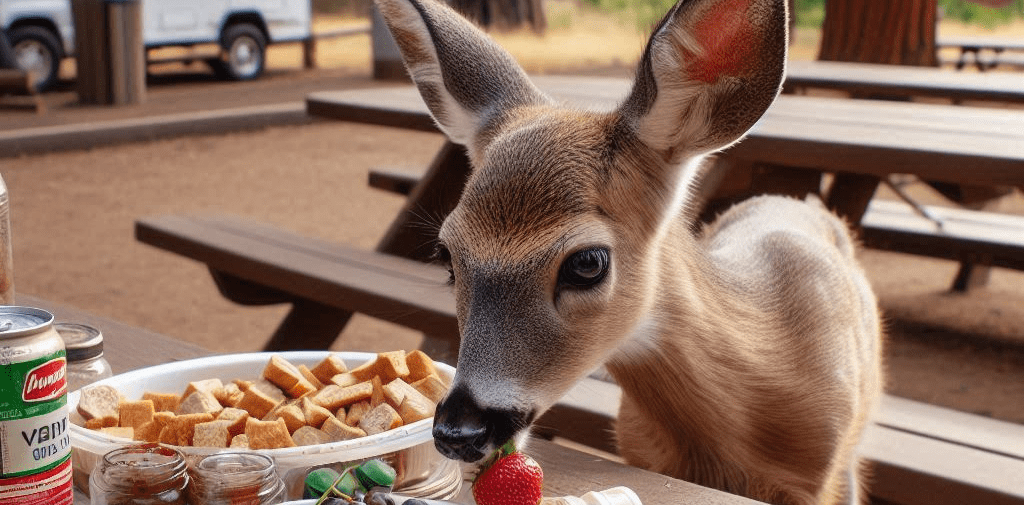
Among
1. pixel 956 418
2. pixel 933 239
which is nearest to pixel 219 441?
pixel 956 418

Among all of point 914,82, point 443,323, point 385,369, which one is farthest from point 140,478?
point 914,82

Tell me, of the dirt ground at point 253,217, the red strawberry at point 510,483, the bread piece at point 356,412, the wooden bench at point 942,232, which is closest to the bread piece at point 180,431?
the bread piece at point 356,412

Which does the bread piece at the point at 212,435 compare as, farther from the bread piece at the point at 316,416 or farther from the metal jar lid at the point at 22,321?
the metal jar lid at the point at 22,321

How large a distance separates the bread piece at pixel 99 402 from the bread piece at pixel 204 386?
0.10 metres

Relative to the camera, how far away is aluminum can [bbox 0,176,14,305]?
71.2 inches

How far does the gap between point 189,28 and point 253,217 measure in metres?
7.04

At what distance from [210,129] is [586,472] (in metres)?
9.62

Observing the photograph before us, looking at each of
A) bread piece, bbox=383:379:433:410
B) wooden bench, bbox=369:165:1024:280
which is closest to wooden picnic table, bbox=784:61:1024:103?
wooden bench, bbox=369:165:1024:280

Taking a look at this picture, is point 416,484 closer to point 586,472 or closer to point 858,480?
point 586,472

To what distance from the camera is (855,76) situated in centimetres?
565

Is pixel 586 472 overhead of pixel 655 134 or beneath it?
beneath

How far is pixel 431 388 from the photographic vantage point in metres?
1.77

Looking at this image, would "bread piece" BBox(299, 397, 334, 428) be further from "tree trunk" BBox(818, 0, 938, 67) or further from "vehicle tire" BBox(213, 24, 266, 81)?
"vehicle tire" BBox(213, 24, 266, 81)

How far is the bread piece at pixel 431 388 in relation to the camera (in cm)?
176
